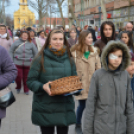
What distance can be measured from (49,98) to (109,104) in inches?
28.9

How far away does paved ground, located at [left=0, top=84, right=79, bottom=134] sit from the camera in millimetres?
5031

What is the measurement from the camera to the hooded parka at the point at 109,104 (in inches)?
120

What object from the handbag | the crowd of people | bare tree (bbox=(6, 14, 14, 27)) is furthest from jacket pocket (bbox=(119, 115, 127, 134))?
bare tree (bbox=(6, 14, 14, 27))

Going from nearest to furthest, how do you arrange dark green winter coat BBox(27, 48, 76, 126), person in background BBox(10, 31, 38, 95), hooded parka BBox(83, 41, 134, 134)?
1. hooded parka BBox(83, 41, 134, 134)
2. dark green winter coat BBox(27, 48, 76, 126)
3. person in background BBox(10, 31, 38, 95)

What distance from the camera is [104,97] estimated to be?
3076 mm

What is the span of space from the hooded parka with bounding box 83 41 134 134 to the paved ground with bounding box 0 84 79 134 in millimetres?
1945

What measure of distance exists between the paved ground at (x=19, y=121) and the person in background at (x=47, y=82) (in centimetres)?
167

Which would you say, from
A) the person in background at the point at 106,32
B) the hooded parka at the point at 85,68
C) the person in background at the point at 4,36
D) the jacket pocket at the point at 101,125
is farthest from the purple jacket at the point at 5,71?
the person in background at the point at 4,36

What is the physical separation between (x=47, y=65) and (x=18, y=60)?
485 cm

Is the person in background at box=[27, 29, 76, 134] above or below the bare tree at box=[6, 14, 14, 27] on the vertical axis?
below

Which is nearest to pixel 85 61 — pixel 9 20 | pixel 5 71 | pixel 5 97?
pixel 5 71

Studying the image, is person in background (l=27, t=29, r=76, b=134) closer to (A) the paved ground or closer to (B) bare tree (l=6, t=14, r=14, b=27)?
(A) the paved ground

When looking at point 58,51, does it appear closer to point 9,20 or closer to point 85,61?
point 85,61

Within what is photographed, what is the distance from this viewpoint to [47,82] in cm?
→ 334
